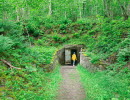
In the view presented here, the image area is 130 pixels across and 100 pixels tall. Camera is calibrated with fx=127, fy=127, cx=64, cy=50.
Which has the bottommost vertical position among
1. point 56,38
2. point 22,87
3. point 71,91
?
point 71,91

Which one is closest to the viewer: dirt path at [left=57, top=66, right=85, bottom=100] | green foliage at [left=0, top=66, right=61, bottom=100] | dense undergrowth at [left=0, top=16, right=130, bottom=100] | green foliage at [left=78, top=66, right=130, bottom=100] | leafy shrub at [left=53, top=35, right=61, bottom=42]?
green foliage at [left=0, top=66, right=61, bottom=100]

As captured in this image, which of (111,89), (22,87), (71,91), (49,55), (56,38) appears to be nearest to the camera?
(22,87)

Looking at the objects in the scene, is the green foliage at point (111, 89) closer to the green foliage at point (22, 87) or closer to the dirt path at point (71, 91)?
the dirt path at point (71, 91)

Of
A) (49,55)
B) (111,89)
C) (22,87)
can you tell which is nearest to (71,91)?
(111,89)

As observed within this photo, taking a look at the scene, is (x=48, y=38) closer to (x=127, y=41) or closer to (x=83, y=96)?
(x=127, y=41)

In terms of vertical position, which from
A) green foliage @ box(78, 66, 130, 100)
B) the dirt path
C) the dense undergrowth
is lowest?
the dirt path

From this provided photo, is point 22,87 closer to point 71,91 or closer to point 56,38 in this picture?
point 71,91

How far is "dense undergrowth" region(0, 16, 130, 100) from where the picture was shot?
5535mm

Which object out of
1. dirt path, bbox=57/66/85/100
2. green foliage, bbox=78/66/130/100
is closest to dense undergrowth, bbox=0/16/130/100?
green foliage, bbox=78/66/130/100

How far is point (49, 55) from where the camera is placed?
1085 cm

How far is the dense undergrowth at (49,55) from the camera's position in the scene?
218 inches

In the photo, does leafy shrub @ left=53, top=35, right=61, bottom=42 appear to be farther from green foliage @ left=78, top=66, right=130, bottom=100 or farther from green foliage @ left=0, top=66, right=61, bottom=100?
green foliage @ left=78, top=66, right=130, bottom=100

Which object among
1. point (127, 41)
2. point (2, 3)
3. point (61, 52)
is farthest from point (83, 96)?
point (61, 52)

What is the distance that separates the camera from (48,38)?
17.8 meters
